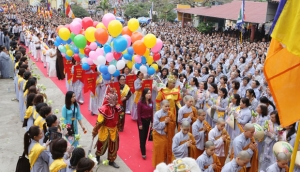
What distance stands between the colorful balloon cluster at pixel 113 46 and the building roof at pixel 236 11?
1305cm

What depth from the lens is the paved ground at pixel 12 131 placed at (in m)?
6.54

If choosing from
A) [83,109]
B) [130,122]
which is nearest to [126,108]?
[130,122]

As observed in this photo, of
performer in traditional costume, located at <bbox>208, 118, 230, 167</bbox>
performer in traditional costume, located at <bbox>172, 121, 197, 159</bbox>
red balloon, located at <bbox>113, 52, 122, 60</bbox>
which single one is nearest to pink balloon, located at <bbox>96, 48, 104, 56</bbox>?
red balloon, located at <bbox>113, 52, 122, 60</bbox>

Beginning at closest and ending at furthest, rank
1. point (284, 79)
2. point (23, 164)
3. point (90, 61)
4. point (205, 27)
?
point (284, 79), point (23, 164), point (90, 61), point (205, 27)

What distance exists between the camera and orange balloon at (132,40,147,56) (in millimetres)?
7992

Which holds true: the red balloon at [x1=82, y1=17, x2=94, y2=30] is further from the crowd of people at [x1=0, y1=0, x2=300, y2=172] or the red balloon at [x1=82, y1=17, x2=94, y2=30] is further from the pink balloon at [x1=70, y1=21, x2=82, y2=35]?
the crowd of people at [x1=0, y1=0, x2=300, y2=172]

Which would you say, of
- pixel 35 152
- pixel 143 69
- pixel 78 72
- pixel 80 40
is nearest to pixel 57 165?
pixel 35 152

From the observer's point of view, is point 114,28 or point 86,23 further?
point 86,23

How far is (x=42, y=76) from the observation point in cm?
1366

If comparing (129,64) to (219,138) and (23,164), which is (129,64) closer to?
(219,138)

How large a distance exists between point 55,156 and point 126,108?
5157mm

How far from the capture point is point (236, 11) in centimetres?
2400

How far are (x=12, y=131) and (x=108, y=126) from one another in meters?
3.26

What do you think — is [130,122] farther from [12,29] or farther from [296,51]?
[12,29]
